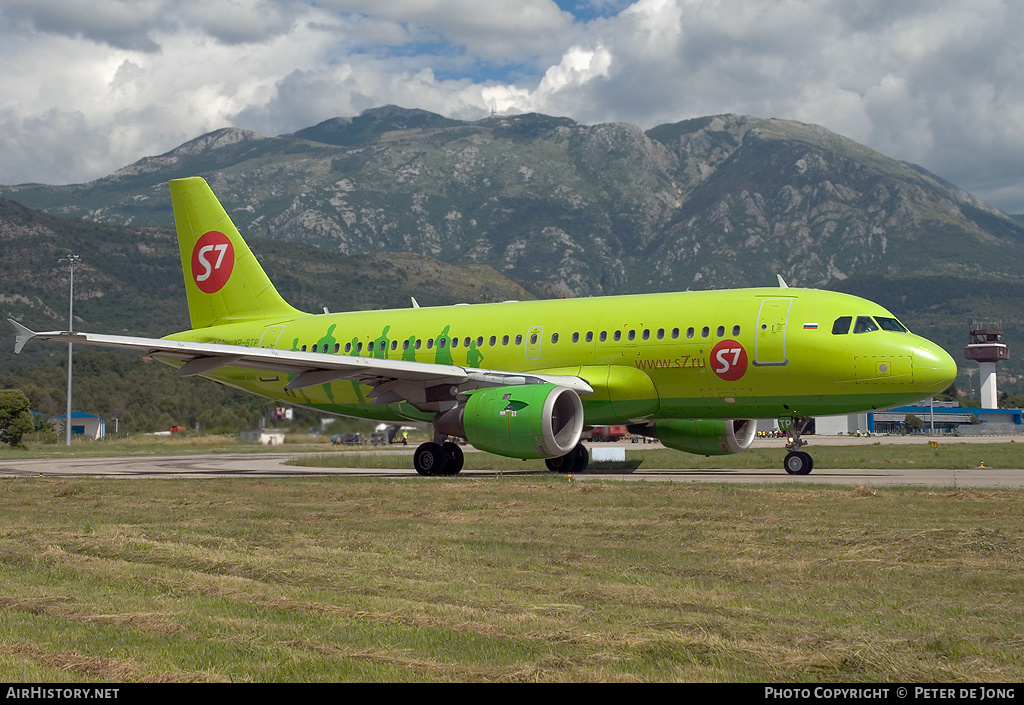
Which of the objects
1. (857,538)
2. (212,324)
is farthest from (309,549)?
(212,324)

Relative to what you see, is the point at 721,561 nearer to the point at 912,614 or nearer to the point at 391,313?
the point at 912,614

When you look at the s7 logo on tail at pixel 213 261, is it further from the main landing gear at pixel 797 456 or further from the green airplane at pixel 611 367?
the main landing gear at pixel 797 456

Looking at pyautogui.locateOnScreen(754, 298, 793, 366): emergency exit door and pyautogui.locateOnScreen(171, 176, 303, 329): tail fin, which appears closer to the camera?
Result: pyautogui.locateOnScreen(754, 298, 793, 366): emergency exit door

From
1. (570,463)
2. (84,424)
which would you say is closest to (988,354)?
(84,424)

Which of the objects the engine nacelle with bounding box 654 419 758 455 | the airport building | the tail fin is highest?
the tail fin

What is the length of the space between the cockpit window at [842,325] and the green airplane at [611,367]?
0.02 m

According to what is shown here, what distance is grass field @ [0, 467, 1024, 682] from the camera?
251 inches

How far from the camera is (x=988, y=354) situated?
133 metres

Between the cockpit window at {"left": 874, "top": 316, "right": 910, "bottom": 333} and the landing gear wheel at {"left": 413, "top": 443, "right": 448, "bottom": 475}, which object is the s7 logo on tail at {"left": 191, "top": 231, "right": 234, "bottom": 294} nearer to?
the landing gear wheel at {"left": 413, "top": 443, "right": 448, "bottom": 475}

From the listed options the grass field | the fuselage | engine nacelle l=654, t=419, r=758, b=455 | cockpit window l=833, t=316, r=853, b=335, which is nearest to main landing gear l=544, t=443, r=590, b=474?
engine nacelle l=654, t=419, r=758, b=455

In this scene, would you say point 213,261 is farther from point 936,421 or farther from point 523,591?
point 936,421

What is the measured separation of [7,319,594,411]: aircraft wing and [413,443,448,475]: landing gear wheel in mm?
951

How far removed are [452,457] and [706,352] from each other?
6365 millimetres

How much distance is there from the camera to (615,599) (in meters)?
8.30
